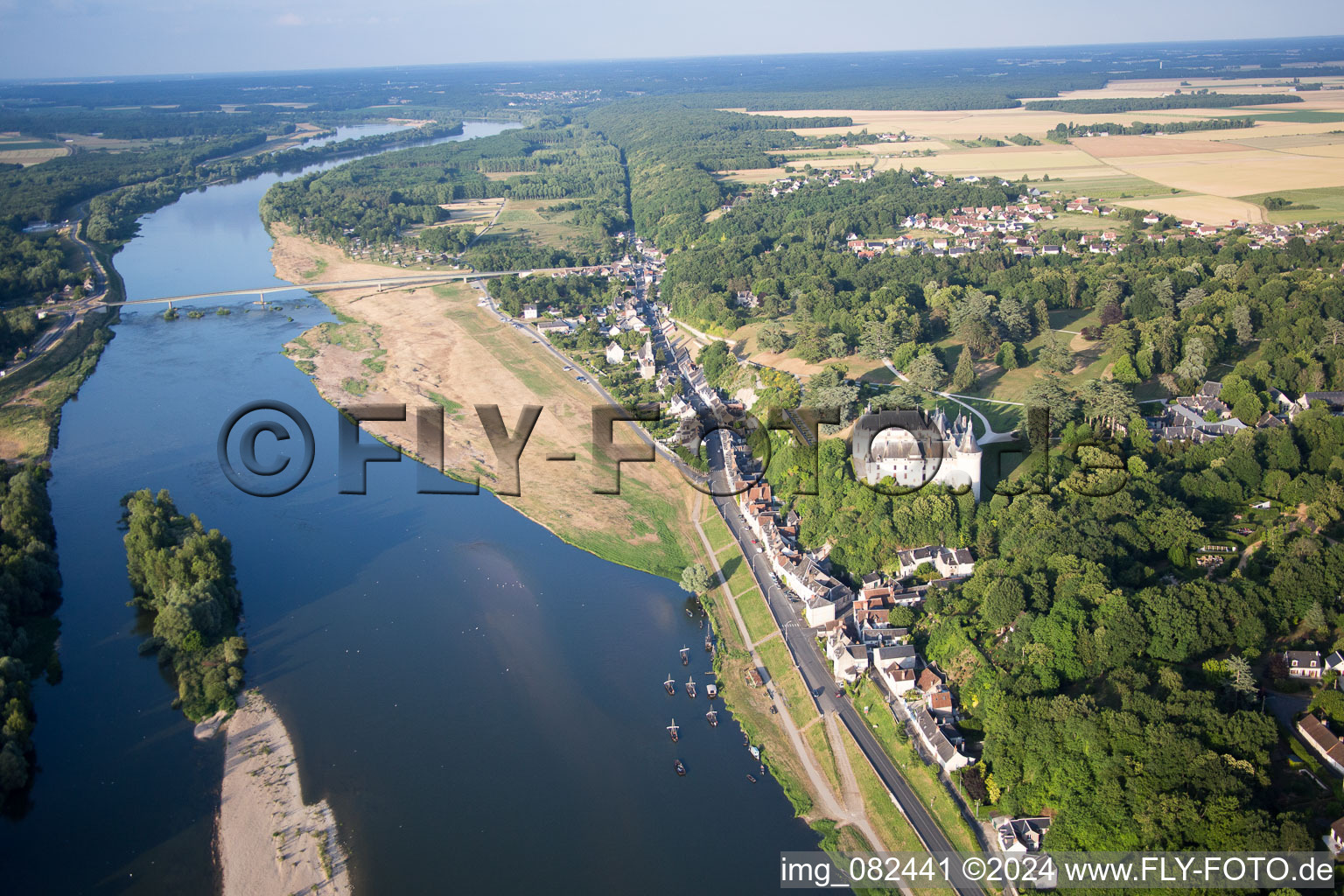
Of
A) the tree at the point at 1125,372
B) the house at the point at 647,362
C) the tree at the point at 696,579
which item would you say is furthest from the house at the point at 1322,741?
the house at the point at 647,362

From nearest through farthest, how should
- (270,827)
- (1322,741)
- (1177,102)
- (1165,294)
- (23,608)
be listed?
(1322,741) < (270,827) < (23,608) < (1165,294) < (1177,102)

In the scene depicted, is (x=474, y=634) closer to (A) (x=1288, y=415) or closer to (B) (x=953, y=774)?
(B) (x=953, y=774)

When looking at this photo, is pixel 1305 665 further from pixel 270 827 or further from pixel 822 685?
pixel 270 827

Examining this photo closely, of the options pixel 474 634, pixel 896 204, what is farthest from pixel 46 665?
pixel 896 204

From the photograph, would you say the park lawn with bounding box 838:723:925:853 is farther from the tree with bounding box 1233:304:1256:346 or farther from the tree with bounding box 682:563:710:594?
the tree with bounding box 1233:304:1256:346

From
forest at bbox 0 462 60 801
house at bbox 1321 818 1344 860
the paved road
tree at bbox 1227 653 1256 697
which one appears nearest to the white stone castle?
the paved road

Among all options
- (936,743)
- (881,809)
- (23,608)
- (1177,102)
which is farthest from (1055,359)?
(1177,102)
